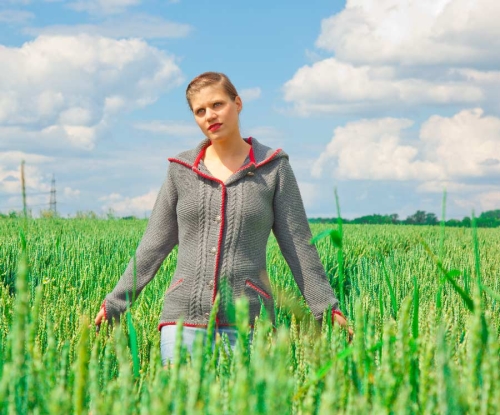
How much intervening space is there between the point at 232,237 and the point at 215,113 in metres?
0.54

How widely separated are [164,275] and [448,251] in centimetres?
349

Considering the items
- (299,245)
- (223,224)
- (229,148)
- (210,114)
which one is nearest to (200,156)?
(229,148)

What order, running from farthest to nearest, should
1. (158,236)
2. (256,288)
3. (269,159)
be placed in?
(158,236)
(269,159)
(256,288)

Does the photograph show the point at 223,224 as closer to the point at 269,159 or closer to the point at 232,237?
the point at 232,237

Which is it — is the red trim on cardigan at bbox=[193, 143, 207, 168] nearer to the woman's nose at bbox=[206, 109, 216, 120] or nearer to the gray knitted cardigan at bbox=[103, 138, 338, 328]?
the gray knitted cardigan at bbox=[103, 138, 338, 328]

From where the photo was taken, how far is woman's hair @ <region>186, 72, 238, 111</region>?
2.72 metres

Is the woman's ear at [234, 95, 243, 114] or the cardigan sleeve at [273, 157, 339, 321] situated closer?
the cardigan sleeve at [273, 157, 339, 321]

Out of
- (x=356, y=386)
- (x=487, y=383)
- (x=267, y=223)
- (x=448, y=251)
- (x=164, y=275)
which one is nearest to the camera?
(x=487, y=383)

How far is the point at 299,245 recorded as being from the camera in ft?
8.87

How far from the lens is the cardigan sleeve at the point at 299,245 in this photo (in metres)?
2.69

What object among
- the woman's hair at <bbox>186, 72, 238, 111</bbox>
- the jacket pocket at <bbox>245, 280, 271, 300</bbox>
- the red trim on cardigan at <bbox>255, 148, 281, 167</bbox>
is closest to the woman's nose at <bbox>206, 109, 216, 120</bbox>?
the woman's hair at <bbox>186, 72, 238, 111</bbox>

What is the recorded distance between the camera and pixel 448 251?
22.4ft

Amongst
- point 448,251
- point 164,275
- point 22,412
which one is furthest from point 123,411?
point 448,251

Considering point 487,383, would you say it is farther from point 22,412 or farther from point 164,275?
point 164,275
